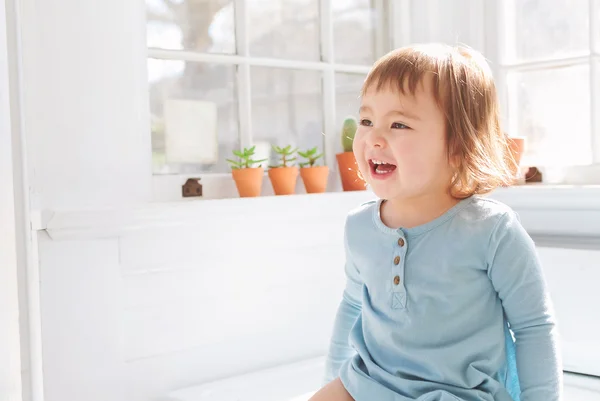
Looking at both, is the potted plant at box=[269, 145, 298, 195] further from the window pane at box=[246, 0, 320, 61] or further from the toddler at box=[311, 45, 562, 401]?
the toddler at box=[311, 45, 562, 401]

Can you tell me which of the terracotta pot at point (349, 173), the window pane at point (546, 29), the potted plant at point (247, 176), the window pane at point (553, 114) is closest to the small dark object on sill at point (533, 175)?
the window pane at point (553, 114)

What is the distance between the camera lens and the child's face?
132 centimetres

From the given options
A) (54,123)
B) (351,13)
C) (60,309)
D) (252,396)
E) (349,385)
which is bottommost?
(252,396)

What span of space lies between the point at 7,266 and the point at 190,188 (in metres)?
0.75

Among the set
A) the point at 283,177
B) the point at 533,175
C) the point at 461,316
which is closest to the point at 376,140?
the point at 461,316

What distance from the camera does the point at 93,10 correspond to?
69.8 inches

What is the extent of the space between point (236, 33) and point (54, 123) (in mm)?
683

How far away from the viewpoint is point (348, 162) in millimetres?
2301

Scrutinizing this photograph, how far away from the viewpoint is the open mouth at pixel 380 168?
135 centimetres

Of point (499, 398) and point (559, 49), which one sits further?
point (559, 49)

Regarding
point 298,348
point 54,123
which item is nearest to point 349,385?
point 298,348

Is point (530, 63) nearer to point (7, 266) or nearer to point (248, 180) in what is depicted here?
point (248, 180)

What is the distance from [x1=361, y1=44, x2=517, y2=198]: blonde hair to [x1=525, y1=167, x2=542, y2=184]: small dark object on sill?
1.09 metres

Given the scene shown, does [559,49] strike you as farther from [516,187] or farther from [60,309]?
[60,309]
